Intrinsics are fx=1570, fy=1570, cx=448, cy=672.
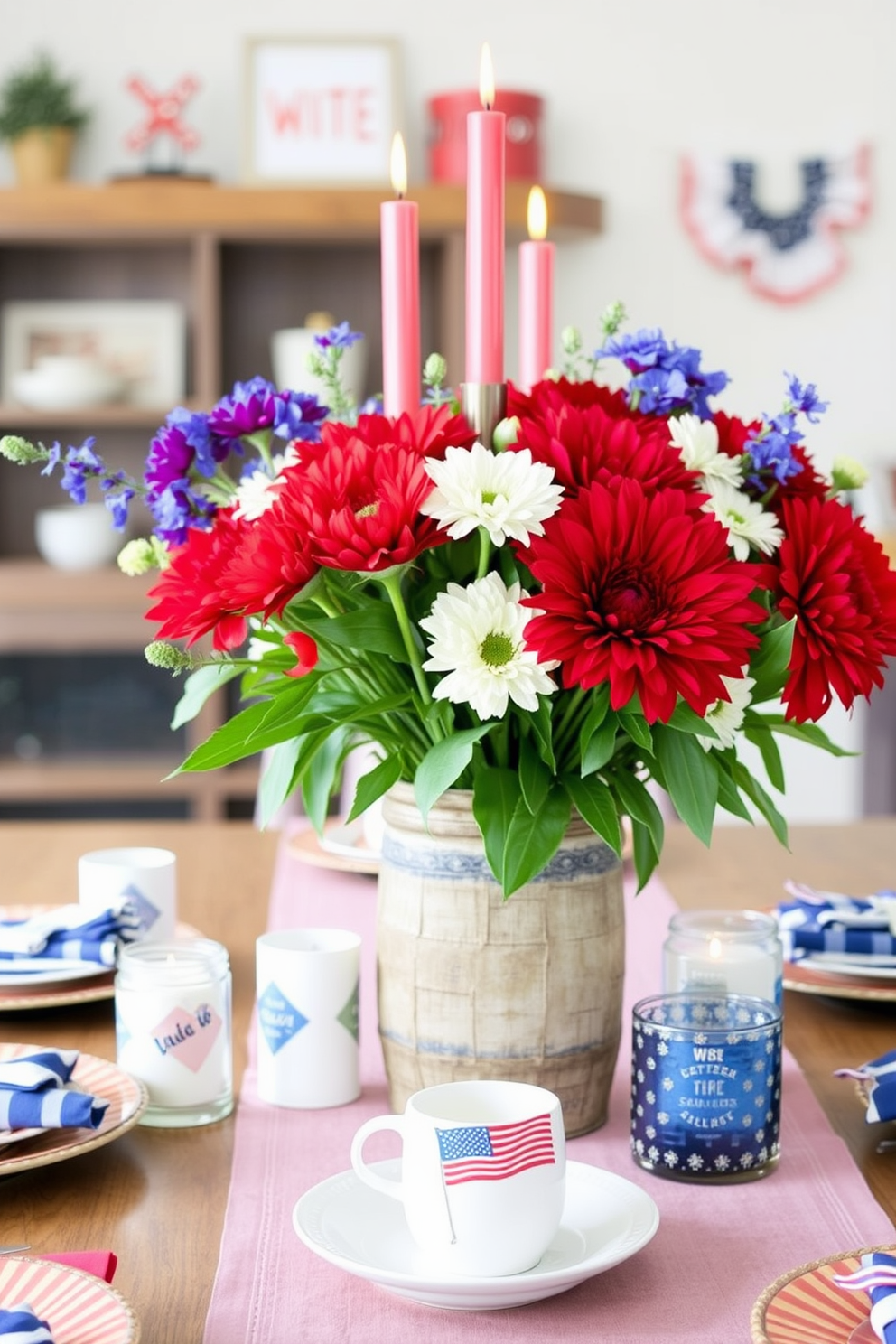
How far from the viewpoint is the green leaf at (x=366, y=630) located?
792 mm

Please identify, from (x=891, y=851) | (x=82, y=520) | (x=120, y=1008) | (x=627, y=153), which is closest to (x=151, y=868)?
(x=120, y=1008)

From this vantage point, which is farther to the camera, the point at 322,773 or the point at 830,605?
the point at 322,773

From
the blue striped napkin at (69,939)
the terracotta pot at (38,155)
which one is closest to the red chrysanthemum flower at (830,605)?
the blue striped napkin at (69,939)

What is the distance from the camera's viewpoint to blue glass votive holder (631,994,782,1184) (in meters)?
0.81

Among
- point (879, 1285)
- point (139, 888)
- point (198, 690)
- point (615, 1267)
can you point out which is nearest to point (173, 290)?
point (139, 888)

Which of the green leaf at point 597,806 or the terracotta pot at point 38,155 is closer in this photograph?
the green leaf at point 597,806

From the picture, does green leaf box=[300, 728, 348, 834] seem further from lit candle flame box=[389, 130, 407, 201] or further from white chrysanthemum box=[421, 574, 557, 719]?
lit candle flame box=[389, 130, 407, 201]

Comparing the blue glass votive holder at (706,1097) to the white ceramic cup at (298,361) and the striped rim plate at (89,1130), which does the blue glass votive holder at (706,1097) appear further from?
the white ceramic cup at (298,361)

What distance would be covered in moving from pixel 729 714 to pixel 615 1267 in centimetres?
28

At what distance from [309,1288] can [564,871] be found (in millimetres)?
253

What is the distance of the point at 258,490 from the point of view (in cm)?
88

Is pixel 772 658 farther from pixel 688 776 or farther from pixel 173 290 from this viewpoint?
pixel 173 290

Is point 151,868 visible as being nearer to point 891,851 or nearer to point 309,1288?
point 309,1288

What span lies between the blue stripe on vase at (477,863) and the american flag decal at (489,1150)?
190mm
